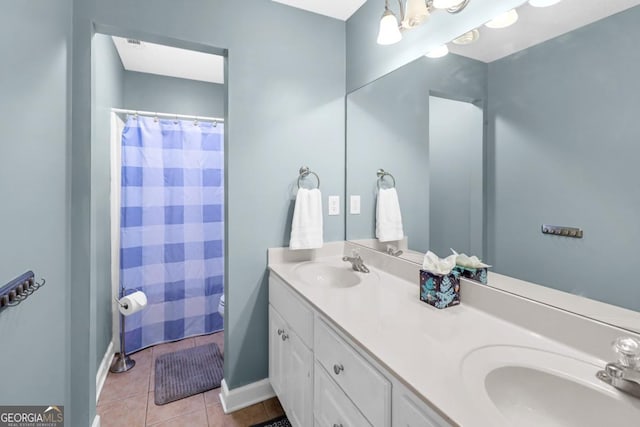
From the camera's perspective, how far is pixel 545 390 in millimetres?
709

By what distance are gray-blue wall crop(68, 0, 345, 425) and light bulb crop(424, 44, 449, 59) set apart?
2.34ft

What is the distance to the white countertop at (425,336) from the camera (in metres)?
0.60

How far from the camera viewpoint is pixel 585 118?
814 mm

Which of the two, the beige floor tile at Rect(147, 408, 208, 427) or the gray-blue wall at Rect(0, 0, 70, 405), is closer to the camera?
the gray-blue wall at Rect(0, 0, 70, 405)

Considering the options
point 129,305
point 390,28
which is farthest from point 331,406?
point 129,305

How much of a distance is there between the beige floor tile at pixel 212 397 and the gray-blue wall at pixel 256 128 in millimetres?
184

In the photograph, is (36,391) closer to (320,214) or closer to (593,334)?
(320,214)

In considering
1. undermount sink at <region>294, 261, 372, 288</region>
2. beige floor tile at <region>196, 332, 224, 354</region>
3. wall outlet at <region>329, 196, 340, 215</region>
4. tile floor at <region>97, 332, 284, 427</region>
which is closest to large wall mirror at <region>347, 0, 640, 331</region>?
undermount sink at <region>294, 261, 372, 288</region>

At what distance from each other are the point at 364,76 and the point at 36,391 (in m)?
2.11

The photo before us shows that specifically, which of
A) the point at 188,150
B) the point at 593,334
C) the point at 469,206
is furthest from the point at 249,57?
the point at 593,334

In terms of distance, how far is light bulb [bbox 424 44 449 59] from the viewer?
4.08 feet

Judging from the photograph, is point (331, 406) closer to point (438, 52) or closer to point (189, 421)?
point (189, 421)

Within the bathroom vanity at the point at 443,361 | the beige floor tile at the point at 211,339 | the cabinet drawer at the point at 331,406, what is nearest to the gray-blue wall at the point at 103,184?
the beige floor tile at the point at 211,339
